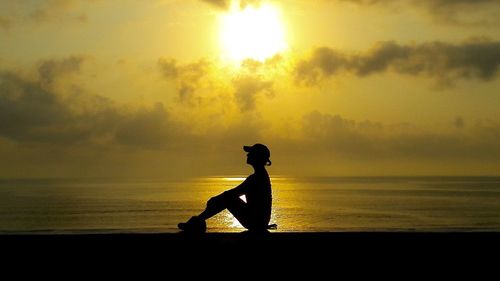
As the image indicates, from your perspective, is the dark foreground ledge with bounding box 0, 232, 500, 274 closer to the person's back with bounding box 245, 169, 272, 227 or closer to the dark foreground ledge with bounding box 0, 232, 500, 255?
the dark foreground ledge with bounding box 0, 232, 500, 255

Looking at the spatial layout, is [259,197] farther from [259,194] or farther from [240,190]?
[240,190]

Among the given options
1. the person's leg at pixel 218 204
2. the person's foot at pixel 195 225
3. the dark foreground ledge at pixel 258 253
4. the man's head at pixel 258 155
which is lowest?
the dark foreground ledge at pixel 258 253

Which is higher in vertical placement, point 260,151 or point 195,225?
point 260,151

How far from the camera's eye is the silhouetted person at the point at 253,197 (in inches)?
424

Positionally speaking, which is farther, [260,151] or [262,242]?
[260,151]

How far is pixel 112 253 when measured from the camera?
903 centimetres

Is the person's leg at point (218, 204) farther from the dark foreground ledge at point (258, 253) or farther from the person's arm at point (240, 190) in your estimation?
the dark foreground ledge at point (258, 253)

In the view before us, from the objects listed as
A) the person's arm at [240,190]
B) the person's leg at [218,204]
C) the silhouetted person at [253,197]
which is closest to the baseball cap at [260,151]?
the silhouetted person at [253,197]

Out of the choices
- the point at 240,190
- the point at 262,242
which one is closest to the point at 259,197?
the point at 240,190

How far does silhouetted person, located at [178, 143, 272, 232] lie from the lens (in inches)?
424

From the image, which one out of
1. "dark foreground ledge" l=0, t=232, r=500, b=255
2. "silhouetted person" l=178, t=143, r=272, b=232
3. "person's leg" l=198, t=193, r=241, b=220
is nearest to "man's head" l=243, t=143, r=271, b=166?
"silhouetted person" l=178, t=143, r=272, b=232

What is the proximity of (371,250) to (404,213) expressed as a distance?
78237mm

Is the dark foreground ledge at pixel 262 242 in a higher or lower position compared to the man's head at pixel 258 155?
lower

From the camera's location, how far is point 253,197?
10.9 m
